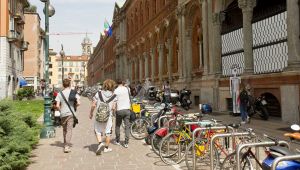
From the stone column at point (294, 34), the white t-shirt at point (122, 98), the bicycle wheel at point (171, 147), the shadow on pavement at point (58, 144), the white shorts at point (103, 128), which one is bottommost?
the shadow on pavement at point (58, 144)

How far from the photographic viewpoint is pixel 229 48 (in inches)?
733

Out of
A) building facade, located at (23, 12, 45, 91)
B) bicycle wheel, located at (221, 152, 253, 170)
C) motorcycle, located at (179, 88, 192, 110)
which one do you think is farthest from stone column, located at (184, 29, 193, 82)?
building facade, located at (23, 12, 45, 91)

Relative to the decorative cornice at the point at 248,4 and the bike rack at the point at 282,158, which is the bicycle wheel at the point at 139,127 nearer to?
the bike rack at the point at 282,158

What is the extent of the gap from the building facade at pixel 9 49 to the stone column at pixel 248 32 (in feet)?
84.3

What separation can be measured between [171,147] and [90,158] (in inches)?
78.0

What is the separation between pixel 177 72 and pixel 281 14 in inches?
533

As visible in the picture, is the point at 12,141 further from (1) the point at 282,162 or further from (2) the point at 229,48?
(2) the point at 229,48

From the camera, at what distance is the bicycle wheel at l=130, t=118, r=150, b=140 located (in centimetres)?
1110

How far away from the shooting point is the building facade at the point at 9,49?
36344mm

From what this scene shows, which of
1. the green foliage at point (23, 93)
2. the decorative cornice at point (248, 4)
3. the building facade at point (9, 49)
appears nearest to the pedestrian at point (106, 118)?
the decorative cornice at point (248, 4)

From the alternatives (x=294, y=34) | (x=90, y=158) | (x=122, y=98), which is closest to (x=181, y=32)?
(x=294, y=34)

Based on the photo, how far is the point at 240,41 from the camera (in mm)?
17688

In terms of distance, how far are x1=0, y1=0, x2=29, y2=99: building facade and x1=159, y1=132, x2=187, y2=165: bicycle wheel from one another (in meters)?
30.2

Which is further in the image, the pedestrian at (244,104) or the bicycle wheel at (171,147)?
the pedestrian at (244,104)
